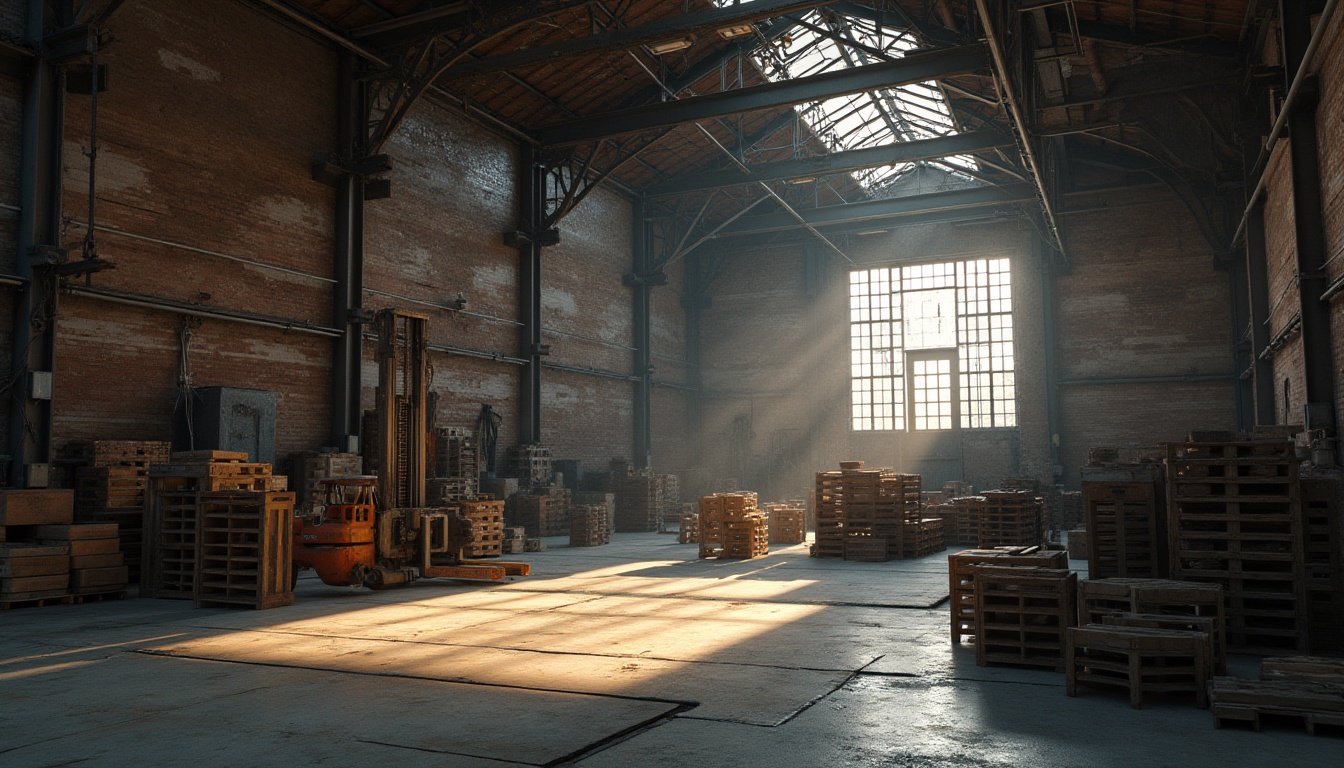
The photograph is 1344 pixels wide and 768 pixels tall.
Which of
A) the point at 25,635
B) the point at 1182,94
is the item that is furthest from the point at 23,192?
the point at 1182,94

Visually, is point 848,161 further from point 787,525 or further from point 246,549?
point 246,549

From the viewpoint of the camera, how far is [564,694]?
6797 mm

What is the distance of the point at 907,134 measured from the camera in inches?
1229

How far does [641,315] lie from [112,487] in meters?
19.0

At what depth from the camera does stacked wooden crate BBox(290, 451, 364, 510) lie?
55.6ft

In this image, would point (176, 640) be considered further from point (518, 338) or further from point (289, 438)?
point (518, 338)

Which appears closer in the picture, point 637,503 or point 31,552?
point 31,552

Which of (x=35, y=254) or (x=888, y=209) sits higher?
(x=888, y=209)

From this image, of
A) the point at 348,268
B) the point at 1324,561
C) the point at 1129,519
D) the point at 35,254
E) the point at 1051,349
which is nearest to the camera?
the point at 1324,561

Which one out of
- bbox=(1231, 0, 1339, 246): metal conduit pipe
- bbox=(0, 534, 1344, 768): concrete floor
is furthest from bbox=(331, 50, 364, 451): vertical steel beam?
bbox=(1231, 0, 1339, 246): metal conduit pipe

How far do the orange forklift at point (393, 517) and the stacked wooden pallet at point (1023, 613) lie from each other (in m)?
8.12

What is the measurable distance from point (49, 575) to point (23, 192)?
564 cm

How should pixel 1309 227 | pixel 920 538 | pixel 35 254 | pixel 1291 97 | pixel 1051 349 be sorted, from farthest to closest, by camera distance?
pixel 1051 349 → pixel 920 538 → pixel 1309 227 → pixel 1291 97 → pixel 35 254

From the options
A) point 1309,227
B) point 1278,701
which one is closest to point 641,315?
point 1309,227
